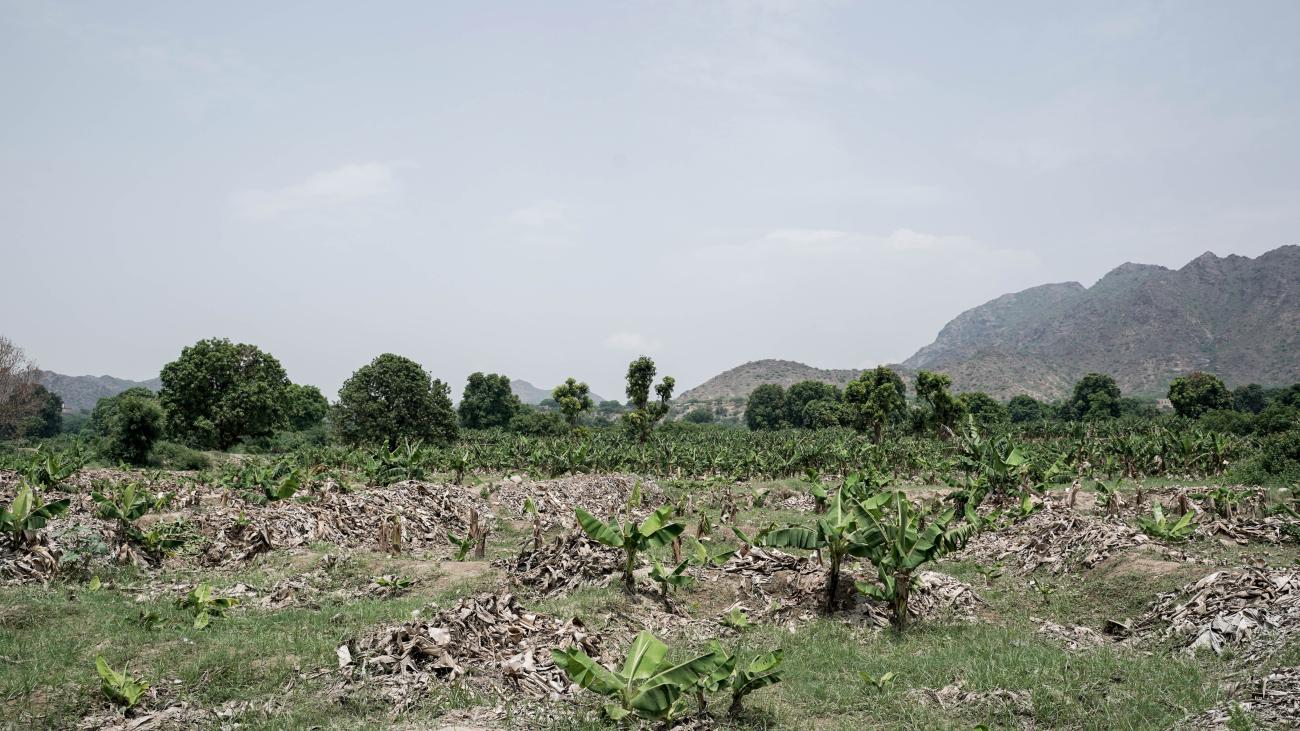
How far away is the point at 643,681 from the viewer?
7.07m

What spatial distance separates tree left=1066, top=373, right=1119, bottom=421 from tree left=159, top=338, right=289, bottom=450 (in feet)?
291

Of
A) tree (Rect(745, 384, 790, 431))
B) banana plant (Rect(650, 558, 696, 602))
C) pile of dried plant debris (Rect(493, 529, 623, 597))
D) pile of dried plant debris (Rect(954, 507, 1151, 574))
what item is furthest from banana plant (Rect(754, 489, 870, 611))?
tree (Rect(745, 384, 790, 431))

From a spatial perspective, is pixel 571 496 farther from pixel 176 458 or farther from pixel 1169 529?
pixel 176 458

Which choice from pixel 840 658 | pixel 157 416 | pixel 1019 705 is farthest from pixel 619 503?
pixel 157 416

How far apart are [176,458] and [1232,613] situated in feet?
143

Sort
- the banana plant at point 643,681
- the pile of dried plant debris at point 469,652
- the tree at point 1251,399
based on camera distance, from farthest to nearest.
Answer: the tree at point 1251,399
the pile of dried plant debris at point 469,652
the banana plant at point 643,681

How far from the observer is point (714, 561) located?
13133mm

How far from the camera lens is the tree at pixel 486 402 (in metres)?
86.6

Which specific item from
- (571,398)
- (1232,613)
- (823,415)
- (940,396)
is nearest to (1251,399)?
(823,415)

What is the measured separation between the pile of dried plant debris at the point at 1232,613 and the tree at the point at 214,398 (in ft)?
168

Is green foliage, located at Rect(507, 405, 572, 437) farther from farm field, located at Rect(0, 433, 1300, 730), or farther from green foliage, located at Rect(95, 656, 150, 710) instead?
green foliage, located at Rect(95, 656, 150, 710)

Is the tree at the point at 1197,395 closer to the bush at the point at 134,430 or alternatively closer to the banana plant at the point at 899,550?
the banana plant at the point at 899,550

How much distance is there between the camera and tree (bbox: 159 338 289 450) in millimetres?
46781

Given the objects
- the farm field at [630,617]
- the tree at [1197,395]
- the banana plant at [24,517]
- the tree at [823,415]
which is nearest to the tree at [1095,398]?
the tree at [1197,395]
